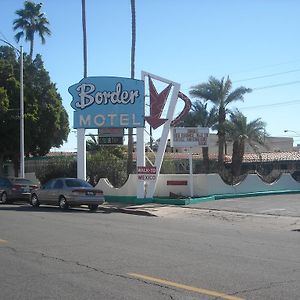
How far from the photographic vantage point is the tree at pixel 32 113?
39.7 meters

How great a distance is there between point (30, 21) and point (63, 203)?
132 feet

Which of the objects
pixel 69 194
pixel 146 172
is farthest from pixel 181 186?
pixel 69 194

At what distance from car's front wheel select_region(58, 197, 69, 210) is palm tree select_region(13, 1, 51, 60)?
37619 mm

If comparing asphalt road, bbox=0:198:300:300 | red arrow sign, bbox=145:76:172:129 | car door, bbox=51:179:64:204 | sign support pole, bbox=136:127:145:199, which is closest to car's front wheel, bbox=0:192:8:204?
car door, bbox=51:179:64:204

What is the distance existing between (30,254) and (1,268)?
1494mm

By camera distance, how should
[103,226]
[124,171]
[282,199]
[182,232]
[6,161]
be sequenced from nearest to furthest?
[182,232] → [103,226] → [282,199] → [124,171] → [6,161]

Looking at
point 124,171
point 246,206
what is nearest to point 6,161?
point 124,171

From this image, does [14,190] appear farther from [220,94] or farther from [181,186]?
[220,94]

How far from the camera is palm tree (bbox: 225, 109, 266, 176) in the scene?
1495 inches

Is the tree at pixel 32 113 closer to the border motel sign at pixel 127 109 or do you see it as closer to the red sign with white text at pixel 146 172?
the border motel sign at pixel 127 109

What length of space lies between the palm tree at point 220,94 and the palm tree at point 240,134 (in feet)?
2.20

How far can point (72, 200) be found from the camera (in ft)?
74.9

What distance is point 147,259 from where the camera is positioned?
9961 mm

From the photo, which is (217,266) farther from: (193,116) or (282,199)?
(193,116)
